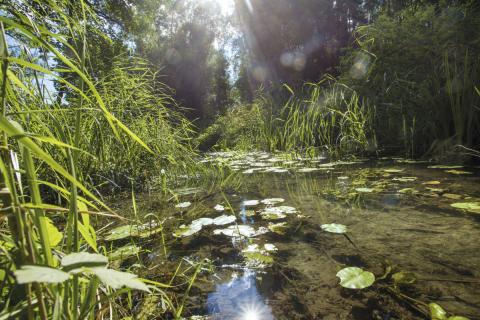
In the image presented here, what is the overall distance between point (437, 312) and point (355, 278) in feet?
0.66

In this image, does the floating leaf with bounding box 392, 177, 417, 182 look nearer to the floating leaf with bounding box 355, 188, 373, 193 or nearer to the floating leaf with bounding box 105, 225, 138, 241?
the floating leaf with bounding box 355, 188, 373, 193

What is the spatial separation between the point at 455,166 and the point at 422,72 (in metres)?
1.55

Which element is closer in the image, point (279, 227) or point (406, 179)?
point (279, 227)

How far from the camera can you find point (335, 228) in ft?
3.93

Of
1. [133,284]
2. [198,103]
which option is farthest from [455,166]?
[198,103]

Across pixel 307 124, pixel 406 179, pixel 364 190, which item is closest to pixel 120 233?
pixel 364 190

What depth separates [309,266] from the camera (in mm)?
956

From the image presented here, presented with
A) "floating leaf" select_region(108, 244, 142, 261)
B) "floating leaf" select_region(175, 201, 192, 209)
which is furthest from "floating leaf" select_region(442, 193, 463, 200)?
"floating leaf" select_region(108, 244, 142, 261)

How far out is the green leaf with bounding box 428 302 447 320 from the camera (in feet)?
2.15

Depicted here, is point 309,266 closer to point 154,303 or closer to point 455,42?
point 154,303

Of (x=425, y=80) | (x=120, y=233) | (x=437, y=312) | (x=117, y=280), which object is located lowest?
(x=437, y=312)

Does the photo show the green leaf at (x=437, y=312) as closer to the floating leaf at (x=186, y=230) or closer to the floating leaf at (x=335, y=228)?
the floating leaf at (x=335, y=228)

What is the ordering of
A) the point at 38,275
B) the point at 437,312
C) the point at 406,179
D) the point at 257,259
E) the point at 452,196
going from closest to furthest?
1. the point at 38,275
2. the point at 437,312
3. the point at 257,259
4. the point at 452,196
5. the point at 406,179

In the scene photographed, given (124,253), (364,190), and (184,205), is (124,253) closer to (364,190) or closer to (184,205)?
(184,205)
